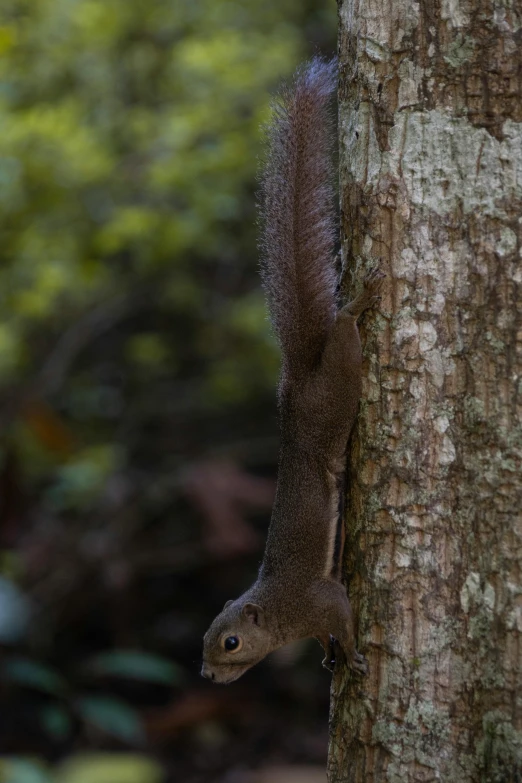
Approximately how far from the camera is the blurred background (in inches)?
221

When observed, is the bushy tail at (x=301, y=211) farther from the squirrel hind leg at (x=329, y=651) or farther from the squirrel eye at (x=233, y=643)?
the squirrel eye at (x=233, y=643)

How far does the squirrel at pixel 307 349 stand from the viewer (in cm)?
267

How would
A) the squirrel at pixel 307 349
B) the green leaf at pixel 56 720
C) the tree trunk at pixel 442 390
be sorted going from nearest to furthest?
the tree trunk at pixel 442 390 < the squirrel at pixel 307 349 < the green leaf at pixel 56 720

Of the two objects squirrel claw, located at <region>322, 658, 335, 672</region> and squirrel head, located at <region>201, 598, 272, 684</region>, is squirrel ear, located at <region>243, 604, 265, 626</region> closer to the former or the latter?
squirrel head, located at <region>201, 598, 272, 684</region>

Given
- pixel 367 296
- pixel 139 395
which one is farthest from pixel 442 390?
pixel 139 395

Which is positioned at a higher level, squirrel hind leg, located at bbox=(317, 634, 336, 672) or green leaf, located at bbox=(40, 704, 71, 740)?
squirrel hind leg, located at bbox=(317, 634, 336, 672)

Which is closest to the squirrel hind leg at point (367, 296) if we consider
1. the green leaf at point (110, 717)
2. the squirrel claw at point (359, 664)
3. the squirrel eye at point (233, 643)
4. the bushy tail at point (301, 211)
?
the bushy tail at point (301, 211)

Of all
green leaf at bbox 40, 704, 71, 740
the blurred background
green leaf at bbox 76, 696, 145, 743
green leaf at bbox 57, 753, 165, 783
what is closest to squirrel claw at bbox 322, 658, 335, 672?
green leaf at bbox 57, 753, 165, 783

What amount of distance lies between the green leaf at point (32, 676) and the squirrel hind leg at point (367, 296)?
3.86 metres

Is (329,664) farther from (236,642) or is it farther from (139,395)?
(139,395)

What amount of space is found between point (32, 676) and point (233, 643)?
2853mm

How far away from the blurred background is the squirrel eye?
5.70 feet

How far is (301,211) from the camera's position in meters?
2.77

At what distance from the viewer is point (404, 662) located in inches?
91.0
